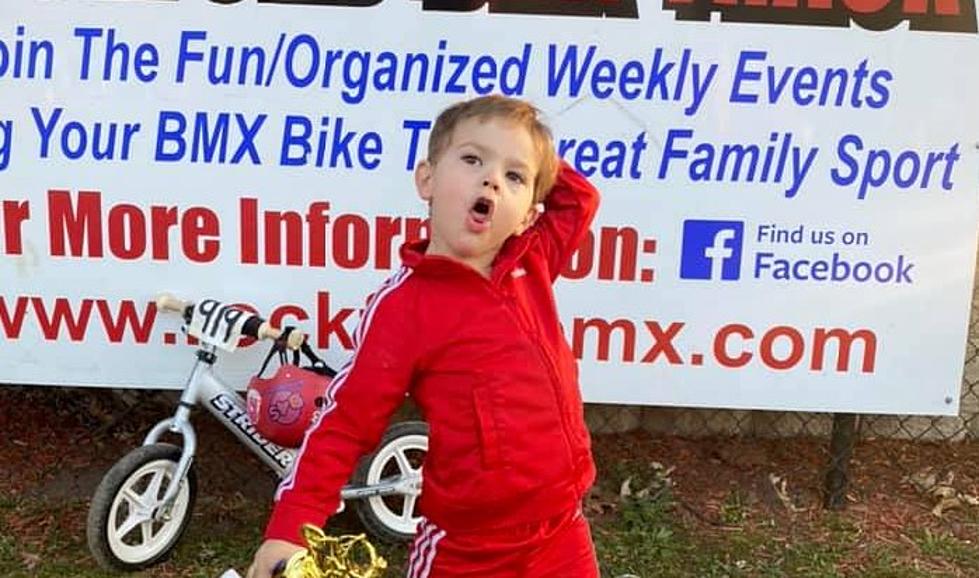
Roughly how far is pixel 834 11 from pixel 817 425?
65.7 inches

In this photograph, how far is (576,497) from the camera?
2127 millimetres

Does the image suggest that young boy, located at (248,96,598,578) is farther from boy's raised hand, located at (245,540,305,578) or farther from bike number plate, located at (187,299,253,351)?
bike number plate, located at (187,299,253,351)

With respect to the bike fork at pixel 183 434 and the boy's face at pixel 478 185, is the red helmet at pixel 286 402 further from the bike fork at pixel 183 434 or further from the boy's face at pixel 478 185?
the boy's face at pixel 478 185

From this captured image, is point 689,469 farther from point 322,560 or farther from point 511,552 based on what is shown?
point 322,560

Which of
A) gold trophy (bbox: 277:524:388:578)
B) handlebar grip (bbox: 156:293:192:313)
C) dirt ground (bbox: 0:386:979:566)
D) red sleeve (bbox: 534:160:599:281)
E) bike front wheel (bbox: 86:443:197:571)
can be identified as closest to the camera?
gold trophy (bbox: 277:524:388:578)

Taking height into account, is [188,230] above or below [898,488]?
above

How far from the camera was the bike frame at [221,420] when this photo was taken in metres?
3.46

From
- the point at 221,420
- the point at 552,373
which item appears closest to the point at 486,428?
the point at 552,373

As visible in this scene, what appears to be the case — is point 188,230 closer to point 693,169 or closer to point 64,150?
point 64,150

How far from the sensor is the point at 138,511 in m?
3.43

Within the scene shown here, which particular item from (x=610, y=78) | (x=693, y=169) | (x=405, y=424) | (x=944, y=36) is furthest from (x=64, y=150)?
(x=944, y=36)

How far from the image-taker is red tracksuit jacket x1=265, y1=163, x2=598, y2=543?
1.91 m

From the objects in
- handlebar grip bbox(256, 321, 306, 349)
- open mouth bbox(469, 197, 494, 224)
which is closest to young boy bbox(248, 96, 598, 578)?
open mouth bbox(469, 197, 494, 224)

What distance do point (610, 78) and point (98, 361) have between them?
1.95 m
